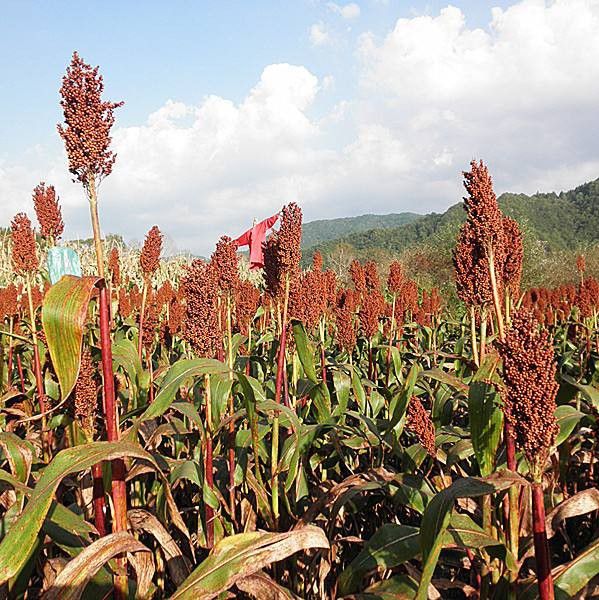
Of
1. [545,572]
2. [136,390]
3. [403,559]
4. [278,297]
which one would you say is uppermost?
[278,297]

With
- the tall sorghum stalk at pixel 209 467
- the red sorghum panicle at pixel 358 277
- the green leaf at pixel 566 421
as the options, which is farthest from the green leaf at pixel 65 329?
the red sorghum panicle at pixel 358 277

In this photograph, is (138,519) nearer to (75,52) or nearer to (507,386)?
(507,386)

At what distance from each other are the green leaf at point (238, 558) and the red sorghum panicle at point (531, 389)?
63 centimetres

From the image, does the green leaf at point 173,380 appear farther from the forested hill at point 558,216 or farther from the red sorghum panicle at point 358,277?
the forested hill at point 558,216

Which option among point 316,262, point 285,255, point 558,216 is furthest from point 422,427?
point 558,216

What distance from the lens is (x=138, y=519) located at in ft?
6.05

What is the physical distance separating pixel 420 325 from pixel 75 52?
273 inches

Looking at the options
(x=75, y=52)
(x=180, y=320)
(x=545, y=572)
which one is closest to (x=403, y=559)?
(x=545, y=572)

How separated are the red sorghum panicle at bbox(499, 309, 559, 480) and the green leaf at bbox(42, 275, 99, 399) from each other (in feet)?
3.56

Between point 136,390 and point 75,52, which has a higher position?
point 75,52

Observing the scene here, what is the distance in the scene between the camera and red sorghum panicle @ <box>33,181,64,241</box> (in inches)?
144

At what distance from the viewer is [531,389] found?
1.28 meters

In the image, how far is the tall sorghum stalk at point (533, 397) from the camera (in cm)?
128

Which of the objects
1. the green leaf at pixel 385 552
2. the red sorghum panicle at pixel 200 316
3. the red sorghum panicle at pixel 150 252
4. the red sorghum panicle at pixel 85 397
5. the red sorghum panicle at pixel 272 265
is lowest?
the green leaf at pixel 385 552
